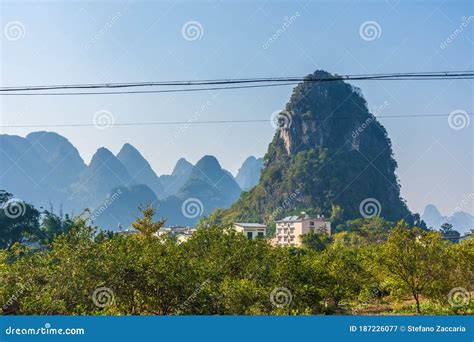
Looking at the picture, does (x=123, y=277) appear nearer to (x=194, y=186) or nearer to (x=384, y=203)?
(x=384, y=203)

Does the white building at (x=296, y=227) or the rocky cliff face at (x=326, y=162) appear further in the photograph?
the rocky cliff face at (x=326, y=162)

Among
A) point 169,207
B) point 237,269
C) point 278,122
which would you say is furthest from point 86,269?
point 169,207

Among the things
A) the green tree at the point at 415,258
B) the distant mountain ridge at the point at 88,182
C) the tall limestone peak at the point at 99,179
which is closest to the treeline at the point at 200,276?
the green tree at the point at 415,258

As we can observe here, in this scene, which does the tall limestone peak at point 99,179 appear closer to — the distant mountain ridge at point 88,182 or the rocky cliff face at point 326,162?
the distant mountain ridge at point 88,182

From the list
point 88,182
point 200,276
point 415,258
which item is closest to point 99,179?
point 88,182

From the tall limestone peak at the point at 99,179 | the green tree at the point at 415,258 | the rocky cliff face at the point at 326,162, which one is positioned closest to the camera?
the green tree at the point at 415,258

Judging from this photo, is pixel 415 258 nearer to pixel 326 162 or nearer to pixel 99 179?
pixel 326 162

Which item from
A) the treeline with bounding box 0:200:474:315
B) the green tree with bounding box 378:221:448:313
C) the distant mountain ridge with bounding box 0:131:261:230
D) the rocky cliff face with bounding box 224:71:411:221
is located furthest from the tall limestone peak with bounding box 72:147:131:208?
the green tree with bounding box 378:221:448:313

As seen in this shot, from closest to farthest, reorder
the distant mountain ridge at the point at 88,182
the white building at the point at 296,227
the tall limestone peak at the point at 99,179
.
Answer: the white building at the point at 296,227
the distant mountain ridge at the point at 88,182
the tall limestone peak at the point at 99,179
